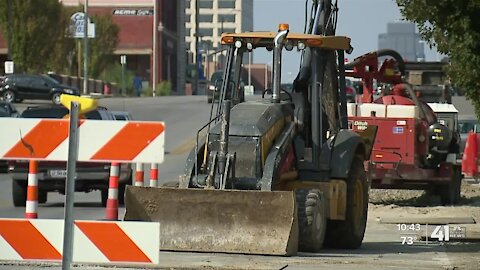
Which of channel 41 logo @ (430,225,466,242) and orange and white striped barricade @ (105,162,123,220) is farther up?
orange and white striped barricade @ (105,162,123,220)

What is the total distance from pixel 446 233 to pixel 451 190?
24.6ft

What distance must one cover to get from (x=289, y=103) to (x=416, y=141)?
9.04m

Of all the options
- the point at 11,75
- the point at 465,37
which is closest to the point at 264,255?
the point at 465,37

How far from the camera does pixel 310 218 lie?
13820mm

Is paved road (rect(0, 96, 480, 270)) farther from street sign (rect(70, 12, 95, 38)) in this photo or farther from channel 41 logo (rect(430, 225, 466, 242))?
street sign (rect(70, 12, 95, 38))

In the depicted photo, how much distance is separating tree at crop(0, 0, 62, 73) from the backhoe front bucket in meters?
63.3

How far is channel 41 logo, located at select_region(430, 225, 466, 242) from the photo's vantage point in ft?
56.2

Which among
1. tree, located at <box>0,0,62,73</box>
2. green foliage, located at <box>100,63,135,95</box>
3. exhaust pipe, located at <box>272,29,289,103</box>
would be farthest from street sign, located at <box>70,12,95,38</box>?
exhaust pipe, located at <box>272,29,289,103</box>

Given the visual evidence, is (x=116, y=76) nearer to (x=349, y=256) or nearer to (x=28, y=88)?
(x=28, y=88)

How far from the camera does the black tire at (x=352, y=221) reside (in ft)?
49.7

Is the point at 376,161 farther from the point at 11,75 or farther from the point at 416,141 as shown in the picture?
the point at 11,75

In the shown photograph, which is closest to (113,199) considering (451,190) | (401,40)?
(451,190)

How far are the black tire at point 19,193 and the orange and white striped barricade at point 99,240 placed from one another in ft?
46.7

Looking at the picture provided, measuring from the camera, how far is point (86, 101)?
7754 millimetres
